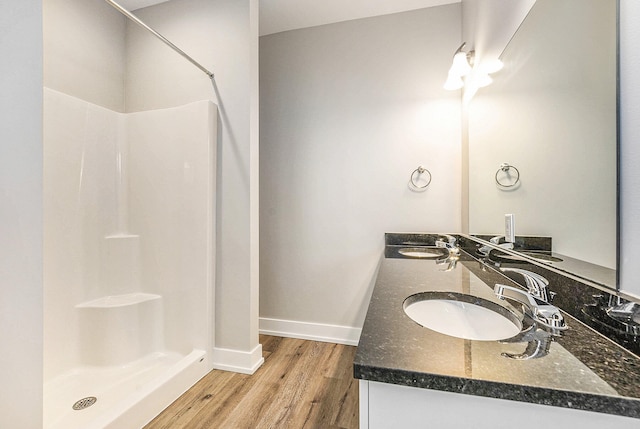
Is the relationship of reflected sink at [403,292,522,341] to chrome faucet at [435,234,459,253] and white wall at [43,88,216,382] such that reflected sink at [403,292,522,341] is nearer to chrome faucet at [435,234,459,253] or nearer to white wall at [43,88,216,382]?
chrome faucet at [435,234,459,253]

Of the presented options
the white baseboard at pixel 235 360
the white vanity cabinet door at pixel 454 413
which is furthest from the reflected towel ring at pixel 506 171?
the white baseboard at pixel 235 360

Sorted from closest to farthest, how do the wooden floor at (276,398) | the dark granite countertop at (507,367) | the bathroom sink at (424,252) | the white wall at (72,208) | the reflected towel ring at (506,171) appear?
the dark granite countertop at (507,367)
the reflected towel ring at (506,171)
the wooden floor at (276,398)
the white wall at (72,208)
the bathroom sink at (424,252)

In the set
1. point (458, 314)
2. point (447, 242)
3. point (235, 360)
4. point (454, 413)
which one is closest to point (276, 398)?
point (235, 360)

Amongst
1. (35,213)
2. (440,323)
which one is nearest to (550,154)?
(440,323)

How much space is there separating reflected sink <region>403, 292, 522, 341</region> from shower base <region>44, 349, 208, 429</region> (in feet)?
4.51

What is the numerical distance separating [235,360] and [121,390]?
0.63 metres

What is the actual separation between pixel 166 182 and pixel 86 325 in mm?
1040

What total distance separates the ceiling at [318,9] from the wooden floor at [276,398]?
8.87 ft

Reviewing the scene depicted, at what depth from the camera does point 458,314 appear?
0.94m

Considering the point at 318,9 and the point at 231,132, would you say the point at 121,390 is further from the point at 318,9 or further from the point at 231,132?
the point at 318,9

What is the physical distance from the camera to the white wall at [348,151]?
2.20 metres

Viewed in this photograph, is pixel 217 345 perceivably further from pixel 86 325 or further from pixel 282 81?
pixel 282 81

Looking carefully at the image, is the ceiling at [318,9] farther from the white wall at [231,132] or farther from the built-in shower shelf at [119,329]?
the built-in shower shelf at [119,329]

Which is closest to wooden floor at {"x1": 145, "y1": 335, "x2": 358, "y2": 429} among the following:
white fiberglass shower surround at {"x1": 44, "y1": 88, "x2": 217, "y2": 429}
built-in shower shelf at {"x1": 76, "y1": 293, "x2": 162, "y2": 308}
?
white fiberglass shower surround at {"x1": 44, "y1": 88, "x2": 217, "y2": 429}
